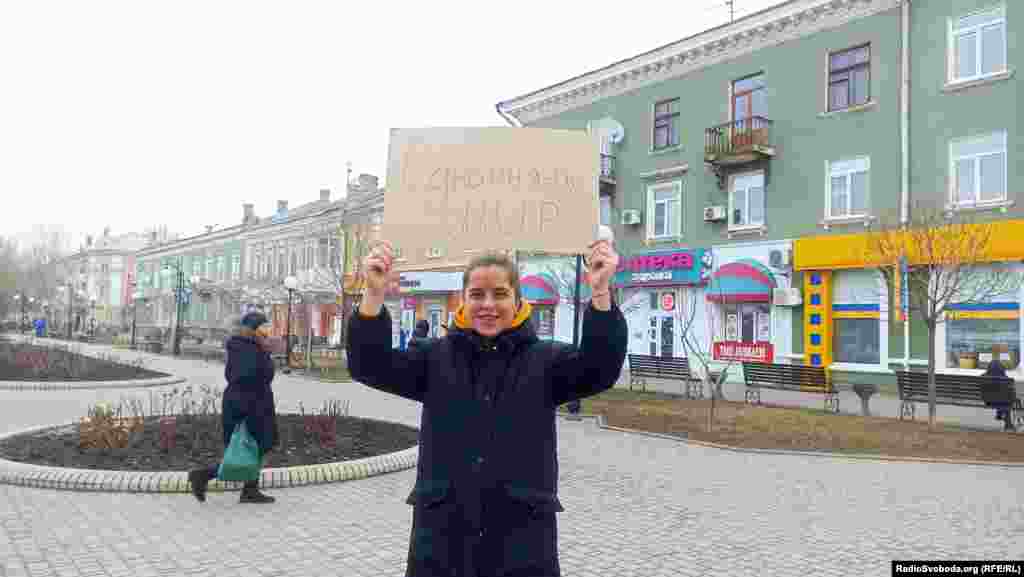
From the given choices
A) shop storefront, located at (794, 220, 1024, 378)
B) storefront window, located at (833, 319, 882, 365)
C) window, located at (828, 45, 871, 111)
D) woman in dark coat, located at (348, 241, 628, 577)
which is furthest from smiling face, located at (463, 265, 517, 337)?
window, located at (828, 45, 871, 111)

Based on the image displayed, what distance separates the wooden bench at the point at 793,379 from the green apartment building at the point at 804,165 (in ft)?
13.0

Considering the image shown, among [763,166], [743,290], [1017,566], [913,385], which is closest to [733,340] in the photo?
[743,290]

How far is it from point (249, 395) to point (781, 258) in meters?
18.7

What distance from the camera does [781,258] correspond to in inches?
862

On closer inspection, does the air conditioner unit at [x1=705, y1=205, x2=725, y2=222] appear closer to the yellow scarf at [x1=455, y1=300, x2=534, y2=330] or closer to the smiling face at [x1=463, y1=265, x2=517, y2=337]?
the yellow scarf at [x1=455, y1=300, x2=534, y2=330]

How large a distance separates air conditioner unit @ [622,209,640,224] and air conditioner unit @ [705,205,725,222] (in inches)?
125

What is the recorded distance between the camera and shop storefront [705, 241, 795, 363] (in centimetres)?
2184

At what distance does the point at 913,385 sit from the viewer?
1443cm

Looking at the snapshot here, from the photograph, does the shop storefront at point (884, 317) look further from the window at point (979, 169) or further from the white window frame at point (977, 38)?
the white window frame at point (977, 38)

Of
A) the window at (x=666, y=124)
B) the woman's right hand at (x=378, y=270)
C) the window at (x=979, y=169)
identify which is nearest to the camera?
the woman's right hand at (x=378, y=270)

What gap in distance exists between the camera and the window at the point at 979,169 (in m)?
17.9

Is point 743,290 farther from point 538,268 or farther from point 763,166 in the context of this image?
point 538,268

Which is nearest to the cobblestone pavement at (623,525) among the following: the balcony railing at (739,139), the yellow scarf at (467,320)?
the yellow scarf at (467,320)

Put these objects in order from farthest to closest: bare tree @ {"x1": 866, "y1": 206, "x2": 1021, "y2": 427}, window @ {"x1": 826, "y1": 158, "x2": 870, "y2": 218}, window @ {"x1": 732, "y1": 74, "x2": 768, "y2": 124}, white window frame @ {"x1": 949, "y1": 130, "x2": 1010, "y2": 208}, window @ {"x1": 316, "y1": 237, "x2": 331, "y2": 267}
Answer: window @ {"x1": 316, "y1": 237, "x2": 331, "y2": 267} < window @ {"x1": 732, "y1": 74, "x2": 768, "y2": 124} < window @ {"x1": 826, "y1": 158, "x2": 870, "y2": 218} < white window frame @ {"x1": 949, "y1": 130, "x2": 1010, "y2": 208} < bare tree @ {"x1": 866, "y1": 206, "x2": 1021, "y2": 427}
